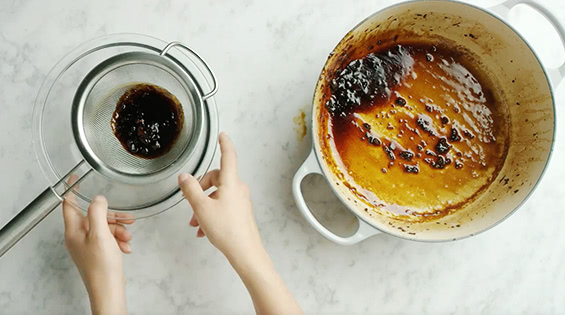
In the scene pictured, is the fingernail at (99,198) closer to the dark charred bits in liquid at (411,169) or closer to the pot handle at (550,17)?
the dark charred bits in liquid at (411,169)

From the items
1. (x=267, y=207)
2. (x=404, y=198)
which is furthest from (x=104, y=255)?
(x=404, y=198)

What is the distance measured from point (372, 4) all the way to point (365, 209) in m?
0.35

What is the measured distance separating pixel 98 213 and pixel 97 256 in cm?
8

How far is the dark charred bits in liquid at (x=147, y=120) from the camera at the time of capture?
731mm

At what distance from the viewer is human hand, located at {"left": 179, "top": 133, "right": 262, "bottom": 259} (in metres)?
0.71

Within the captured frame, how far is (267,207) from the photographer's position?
833 mm

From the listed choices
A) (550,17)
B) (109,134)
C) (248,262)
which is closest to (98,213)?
(109,134)

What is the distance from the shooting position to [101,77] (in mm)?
708

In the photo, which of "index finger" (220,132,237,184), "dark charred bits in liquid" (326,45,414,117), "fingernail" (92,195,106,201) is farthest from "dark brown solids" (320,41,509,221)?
"fingernail" (92,195,106,201)

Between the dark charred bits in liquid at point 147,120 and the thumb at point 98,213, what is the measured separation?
0.29 ft

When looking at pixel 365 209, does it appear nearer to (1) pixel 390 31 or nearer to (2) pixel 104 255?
(1) pixel 390 31

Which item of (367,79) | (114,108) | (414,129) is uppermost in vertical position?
(114,108)

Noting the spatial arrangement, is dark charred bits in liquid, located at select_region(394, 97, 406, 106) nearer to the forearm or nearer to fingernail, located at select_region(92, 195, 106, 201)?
the forearm

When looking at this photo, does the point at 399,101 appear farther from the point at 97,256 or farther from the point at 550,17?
the point at 97,256
